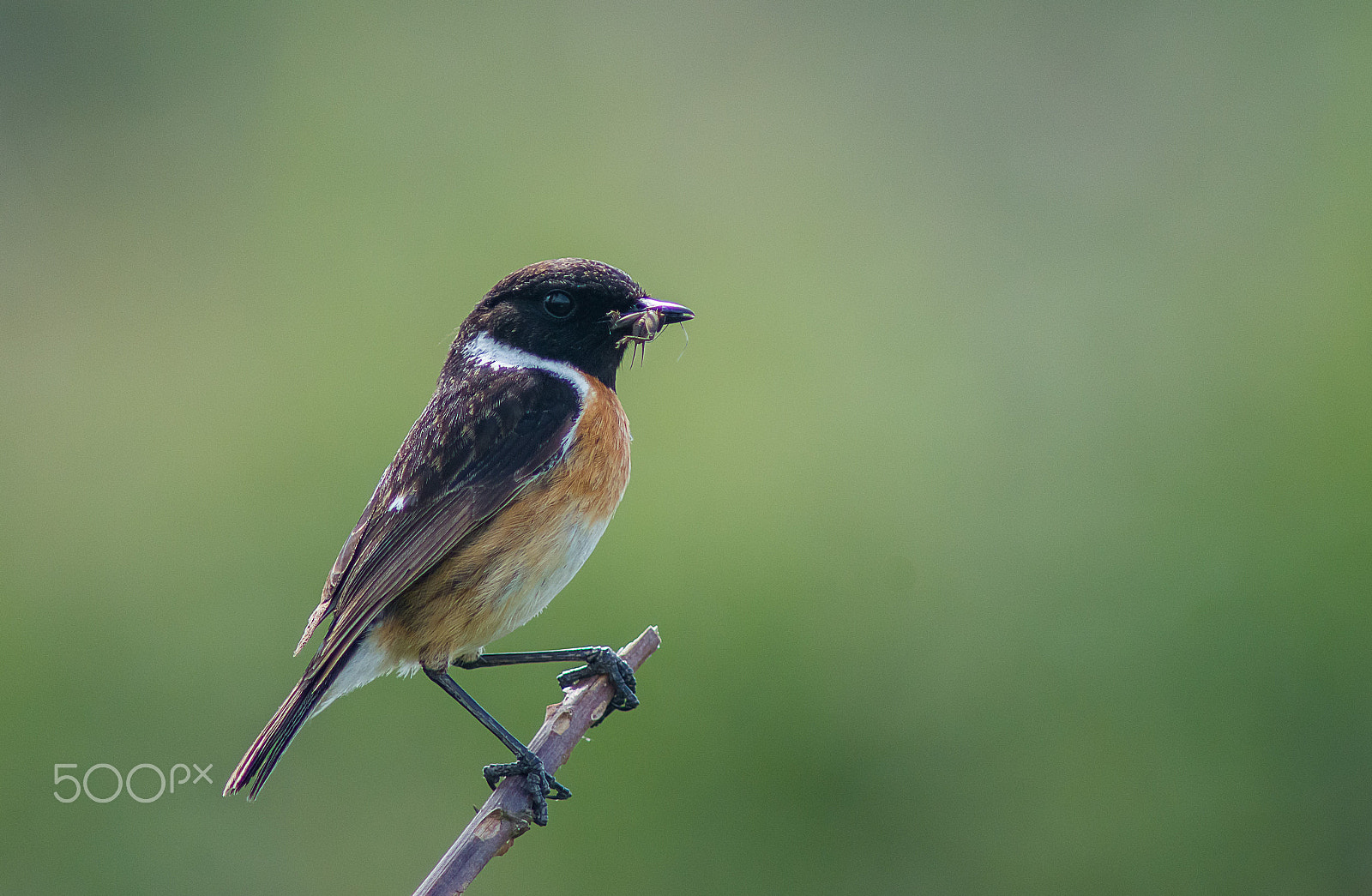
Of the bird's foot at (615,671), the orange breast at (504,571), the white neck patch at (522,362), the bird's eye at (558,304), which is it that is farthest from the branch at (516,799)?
the bird's eye at (558,304)

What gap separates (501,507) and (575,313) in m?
0.71

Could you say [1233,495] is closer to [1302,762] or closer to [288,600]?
[1302,762]

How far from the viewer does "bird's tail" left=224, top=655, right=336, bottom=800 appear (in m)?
3.63

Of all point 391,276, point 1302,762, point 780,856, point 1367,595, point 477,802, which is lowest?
point 477,802

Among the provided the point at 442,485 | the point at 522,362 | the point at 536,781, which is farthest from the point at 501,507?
the point at 536,781

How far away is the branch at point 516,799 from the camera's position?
326 cm

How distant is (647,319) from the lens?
405cm

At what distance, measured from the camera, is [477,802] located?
6906 millimetres

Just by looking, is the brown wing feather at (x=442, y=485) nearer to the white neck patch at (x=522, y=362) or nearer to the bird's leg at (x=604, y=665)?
the white neck patch at (x=522, y=362)

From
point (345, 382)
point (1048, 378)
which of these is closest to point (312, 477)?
point (345, 382)

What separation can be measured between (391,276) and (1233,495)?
649 cm

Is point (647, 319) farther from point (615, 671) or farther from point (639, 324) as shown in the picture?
point (615, 671)

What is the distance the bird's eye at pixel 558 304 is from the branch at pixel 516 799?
112cm

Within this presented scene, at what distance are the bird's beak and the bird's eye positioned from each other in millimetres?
162
